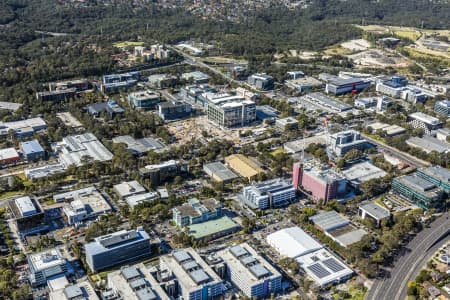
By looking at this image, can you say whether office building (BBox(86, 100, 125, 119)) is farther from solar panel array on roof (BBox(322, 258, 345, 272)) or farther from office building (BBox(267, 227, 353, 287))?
solar panel array on roof (BBox(322, 258, 345, 272))

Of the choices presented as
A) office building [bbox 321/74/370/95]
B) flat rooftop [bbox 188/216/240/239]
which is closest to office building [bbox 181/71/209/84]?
office building [bbox 321/74/370/95]

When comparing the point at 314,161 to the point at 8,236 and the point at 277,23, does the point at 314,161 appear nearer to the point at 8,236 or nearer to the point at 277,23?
the point at 8,236

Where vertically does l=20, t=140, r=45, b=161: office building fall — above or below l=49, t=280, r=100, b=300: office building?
above

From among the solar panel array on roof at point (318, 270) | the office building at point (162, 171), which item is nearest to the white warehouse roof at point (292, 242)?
the solar panel array on roof at point (318, 270)

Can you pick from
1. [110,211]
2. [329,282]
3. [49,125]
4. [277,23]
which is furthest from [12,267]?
[277,23]

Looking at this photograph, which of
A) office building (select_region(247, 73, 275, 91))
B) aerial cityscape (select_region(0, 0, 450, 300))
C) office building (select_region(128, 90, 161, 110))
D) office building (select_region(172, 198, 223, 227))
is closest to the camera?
aerial cityscape (select_region(0, 0, 450, 300))

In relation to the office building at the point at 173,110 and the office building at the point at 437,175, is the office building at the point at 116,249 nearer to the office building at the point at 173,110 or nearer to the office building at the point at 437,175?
the office building at the point at 437,175

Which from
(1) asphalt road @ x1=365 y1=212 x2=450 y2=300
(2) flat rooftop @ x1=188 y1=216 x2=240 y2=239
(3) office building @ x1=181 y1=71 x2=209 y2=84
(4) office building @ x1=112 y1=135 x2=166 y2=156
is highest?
(3) office building @ x1=181 y1=71 x2=209 y2=84
